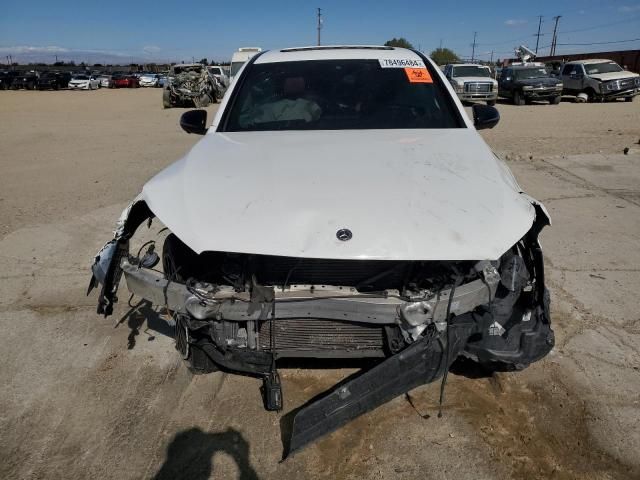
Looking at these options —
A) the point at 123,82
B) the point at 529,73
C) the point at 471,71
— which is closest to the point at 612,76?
the point at 529,73

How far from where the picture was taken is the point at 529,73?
1997 centimetres

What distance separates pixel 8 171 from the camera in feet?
27.3

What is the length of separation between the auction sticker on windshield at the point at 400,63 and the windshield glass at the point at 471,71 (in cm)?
1776

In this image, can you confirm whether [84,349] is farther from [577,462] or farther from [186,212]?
[577,462]

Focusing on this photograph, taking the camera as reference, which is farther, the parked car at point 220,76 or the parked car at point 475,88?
the parked car at point 220,76

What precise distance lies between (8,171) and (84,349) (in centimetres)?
668

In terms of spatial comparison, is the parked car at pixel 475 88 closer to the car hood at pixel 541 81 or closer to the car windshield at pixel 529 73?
the car hood at pixel 541 81

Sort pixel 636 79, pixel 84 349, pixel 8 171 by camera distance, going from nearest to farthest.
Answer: pixel 84 349
pixel 8 171
pixel 636 79

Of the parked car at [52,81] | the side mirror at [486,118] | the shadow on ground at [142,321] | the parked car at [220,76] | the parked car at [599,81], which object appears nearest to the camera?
the shadow on ground at [142,321]

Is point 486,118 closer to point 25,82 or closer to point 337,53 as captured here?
point 337,53

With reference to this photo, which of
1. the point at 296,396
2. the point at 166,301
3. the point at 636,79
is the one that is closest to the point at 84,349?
the point at 166,301

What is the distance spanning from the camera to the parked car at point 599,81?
1920 centimetres

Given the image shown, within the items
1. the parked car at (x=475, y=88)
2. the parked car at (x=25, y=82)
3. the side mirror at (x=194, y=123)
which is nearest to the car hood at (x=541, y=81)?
the parked car at (x=475, y=88)

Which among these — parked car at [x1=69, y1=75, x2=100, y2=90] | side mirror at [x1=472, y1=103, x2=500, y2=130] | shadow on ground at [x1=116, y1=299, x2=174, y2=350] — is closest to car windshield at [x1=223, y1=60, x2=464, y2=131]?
side mirror at [x1=472, y1=103, x2=500, y2=130]
